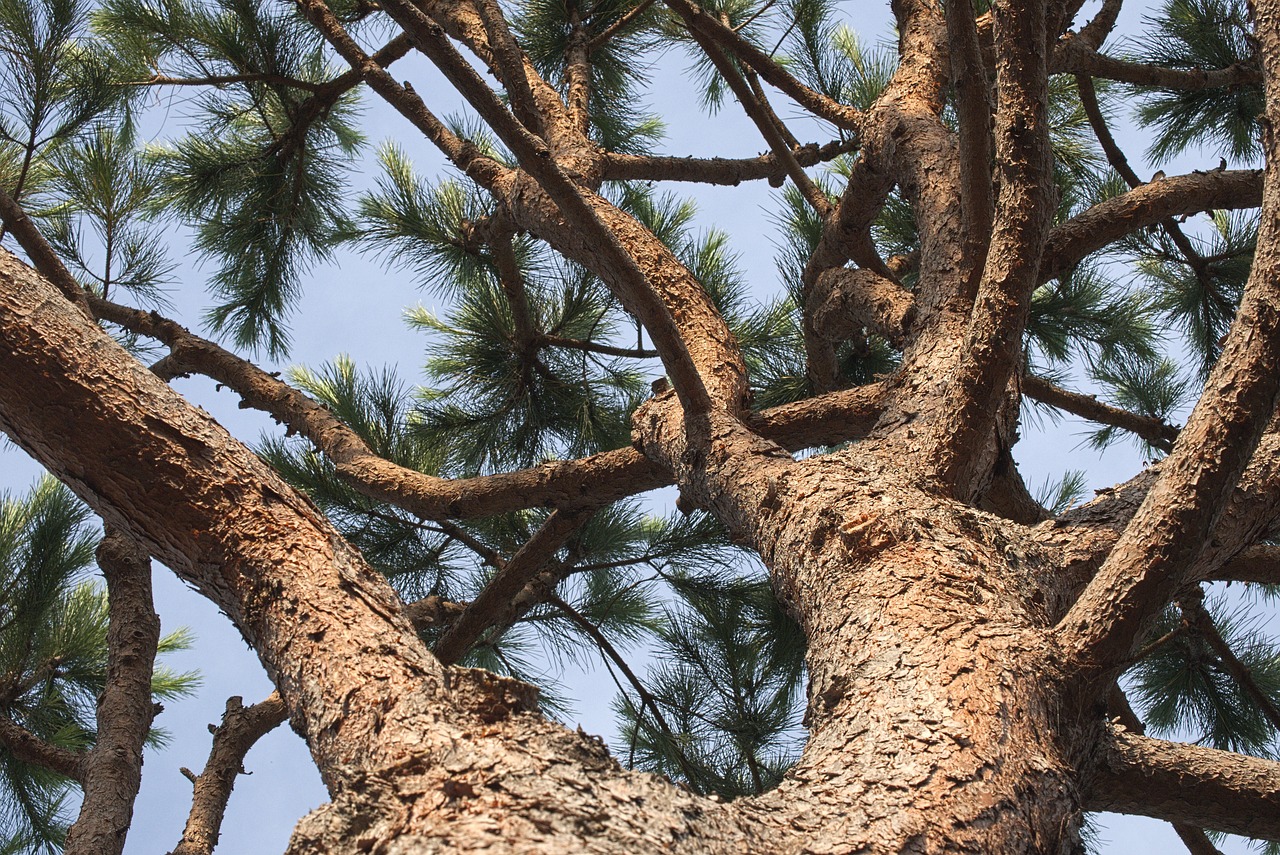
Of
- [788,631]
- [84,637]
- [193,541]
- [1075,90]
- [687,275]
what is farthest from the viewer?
[1075,90]

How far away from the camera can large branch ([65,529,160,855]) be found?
A: 107cm

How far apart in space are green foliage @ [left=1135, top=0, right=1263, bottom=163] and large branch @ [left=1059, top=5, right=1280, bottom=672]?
174 cm

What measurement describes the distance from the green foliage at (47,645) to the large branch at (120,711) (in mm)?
888

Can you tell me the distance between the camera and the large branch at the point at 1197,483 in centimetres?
69

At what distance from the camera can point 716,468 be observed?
1.07m

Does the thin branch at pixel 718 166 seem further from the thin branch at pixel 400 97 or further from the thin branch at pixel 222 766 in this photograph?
the thin branch at pixel 222 766

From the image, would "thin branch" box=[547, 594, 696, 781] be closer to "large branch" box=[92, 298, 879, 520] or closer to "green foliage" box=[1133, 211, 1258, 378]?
"large branch" box=[92, 298, 879, 520]

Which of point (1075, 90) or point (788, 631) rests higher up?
point (1075, 90)

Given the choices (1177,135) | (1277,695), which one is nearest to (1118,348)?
(1177,135)

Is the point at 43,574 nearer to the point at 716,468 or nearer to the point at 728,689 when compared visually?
the point at 728,689

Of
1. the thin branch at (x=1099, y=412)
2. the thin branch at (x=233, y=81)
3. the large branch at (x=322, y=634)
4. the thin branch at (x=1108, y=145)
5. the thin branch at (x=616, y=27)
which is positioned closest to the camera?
the large branch at (x=322, y=634)

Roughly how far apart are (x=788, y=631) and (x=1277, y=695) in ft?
3.41

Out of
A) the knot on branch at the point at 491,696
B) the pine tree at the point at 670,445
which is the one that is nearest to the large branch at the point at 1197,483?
the pine tree at the point at 670,445

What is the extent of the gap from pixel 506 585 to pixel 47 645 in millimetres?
1215
